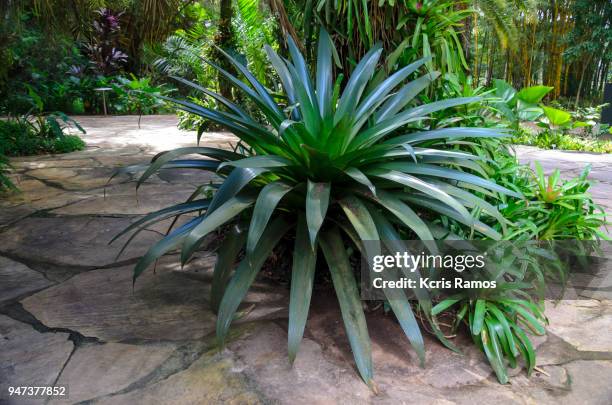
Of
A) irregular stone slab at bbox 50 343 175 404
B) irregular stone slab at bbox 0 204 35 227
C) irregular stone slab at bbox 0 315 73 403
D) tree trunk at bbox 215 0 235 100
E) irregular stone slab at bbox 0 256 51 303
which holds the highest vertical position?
tree trunk at bbox 215 0 235 100

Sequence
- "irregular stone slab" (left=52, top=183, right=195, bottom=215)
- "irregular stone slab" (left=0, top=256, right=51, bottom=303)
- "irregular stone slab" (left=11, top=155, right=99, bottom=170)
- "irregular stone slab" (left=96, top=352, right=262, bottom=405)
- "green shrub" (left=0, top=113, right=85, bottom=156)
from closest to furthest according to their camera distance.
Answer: "irregular stone slab" (left=96, top=352, right=262, bottom=405) → "irregular stone slab" (left=0, top=256, right=51, bottom=303) → "irregular stone slab" (left=52, top=183, right=195, bottom=215) → "irregular stone slab" (left=11, top=155, right=99, bottom=170) → "green shrub" (left=0, top=113, right=85, bottom=156)

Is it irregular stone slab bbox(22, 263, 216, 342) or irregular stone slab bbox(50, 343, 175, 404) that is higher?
irregular stone slab bbox(22, 263, 216, 342)

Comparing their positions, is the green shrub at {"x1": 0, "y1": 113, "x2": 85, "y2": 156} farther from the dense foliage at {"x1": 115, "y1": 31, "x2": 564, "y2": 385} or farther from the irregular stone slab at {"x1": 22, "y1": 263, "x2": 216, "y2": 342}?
the dense foliage at {"x1": 115, "y1": 31, "x2": 564, "y2": 385}

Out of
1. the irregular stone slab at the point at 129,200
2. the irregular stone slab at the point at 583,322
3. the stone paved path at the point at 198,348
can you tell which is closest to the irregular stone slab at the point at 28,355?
the stone paved path at the point at 198,348

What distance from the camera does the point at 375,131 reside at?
165 centimetres

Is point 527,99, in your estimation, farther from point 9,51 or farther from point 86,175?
point 9,51

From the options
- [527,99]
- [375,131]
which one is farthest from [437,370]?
[527,99]

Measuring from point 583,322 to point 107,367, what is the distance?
1.67m

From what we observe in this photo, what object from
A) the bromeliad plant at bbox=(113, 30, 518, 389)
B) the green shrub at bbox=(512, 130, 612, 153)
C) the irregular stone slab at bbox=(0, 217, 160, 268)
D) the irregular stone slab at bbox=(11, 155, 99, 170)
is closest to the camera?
the bromeliad plant at bbox=(113, 30, 518, 389)

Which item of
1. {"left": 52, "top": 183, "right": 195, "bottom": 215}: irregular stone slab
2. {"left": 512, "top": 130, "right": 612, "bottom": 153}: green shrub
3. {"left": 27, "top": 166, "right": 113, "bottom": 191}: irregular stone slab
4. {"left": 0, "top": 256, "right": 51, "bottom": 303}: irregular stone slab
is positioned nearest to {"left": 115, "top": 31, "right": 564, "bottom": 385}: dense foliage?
{"left": 0, "top": 256, "right": 51, "bottom": 303}: irregular stone slab

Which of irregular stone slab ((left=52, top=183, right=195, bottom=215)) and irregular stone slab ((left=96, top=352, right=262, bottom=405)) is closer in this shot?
irregular stone slab ((left=96, top=352, right=262, bottom=405))

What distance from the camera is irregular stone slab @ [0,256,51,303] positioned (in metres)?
1.86

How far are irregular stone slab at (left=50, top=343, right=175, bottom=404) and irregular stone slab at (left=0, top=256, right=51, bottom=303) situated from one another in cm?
60

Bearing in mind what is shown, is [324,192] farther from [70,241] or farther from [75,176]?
[75,176]
